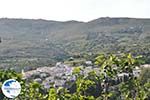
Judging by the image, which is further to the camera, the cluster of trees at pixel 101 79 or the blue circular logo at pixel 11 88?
the cluster of trees at pixel 101 79

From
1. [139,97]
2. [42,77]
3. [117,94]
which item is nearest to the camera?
[139,97]

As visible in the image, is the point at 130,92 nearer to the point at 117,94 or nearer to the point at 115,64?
the point at 115,64

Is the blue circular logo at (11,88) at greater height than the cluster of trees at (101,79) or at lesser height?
greater

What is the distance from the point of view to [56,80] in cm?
18125

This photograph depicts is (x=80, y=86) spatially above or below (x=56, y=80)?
above

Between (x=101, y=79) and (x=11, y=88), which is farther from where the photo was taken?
(x=101, y=79)

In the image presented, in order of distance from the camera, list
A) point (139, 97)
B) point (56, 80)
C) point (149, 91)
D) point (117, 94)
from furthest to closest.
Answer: point (56, 80) → point (117, 94) → point (149, 91) → point (139, 97)

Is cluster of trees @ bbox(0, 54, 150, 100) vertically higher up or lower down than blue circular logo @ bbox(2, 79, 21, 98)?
lower down

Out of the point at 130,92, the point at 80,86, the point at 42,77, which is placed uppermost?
the point at 80,86

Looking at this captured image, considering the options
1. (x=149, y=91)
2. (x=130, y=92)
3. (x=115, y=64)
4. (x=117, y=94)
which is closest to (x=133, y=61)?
(x=115, y=64)

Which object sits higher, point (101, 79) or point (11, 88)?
point (11, 88)

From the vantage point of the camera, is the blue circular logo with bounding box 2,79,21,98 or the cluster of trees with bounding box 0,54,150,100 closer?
the blue circular logo with bounding box 2,79,21,98

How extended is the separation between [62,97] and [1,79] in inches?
390

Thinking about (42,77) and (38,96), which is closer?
(38,96)
